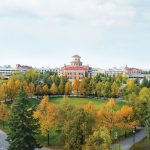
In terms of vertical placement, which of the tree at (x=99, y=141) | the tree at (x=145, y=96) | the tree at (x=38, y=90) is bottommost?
the tree at (x=99, y=141)

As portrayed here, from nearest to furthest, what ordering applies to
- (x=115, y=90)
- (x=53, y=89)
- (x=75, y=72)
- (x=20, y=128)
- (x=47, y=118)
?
(x=20, y=128) < (x=47, y=118) < (x=115, y=90) < (x=53, y=89) < (x=75, y=72)

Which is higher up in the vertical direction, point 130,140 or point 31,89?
point 31,89

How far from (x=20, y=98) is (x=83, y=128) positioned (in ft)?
21.1

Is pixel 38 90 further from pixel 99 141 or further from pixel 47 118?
pixel 99 141

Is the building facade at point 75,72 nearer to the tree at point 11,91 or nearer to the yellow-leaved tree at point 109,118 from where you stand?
the tree at point 11,91

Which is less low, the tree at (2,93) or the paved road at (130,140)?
the tree at (2,93)

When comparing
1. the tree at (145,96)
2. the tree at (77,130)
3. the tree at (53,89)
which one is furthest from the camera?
the tree at (53,89)

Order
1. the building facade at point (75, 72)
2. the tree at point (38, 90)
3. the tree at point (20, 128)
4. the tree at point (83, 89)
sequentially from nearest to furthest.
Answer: the tree at point (20, 128) < the tree at point (38, 90) < the tree at point (83, 89) < the building facade at point (75, 72)

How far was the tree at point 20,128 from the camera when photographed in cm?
3520

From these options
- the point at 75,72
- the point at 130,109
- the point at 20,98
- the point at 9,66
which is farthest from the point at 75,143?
the point at 9,66

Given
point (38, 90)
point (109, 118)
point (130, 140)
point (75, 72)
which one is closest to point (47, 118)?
point (109, 118)

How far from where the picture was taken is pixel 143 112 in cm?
5784

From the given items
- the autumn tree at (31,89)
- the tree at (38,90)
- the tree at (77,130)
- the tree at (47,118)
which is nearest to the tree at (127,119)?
the tree at (47,118)

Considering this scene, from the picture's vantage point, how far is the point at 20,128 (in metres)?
35.6
